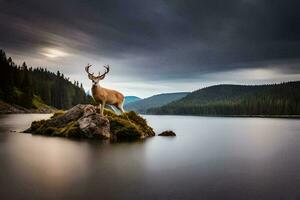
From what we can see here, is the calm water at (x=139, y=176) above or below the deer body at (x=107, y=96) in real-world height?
below

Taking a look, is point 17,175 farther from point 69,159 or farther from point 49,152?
point 49,152

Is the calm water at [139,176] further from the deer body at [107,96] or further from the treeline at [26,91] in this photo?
the treeline at [26,91]

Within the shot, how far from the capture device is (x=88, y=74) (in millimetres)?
25156

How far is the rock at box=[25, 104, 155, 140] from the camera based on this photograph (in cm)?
2565

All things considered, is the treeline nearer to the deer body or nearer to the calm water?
the deer body

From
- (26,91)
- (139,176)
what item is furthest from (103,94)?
(26,91)

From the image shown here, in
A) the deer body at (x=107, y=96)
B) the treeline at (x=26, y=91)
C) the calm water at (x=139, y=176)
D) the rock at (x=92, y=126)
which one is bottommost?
the calm water at (x=139, y=176)

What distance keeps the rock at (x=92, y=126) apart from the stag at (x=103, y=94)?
1.25 m

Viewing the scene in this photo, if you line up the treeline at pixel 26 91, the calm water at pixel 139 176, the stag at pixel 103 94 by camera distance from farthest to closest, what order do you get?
the treeline at pixel 26 91 → the stag at pixel 103 94 → the calm water at pixel 139 176

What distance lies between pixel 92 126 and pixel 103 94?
3121 mm

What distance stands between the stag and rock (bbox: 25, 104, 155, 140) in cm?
125

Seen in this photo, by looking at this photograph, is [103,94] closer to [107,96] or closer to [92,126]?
[107,96]

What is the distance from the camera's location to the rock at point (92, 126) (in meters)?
25.7

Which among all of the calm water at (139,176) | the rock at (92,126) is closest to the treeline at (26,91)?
the rock at (92,126)
